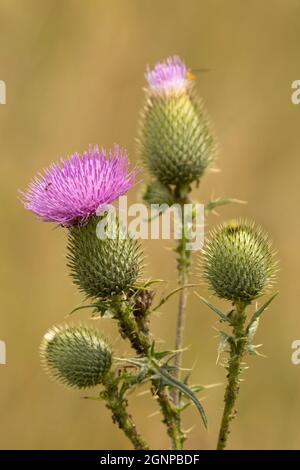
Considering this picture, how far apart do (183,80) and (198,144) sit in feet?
1.49

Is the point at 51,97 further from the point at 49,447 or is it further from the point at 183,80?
the point at 49,447

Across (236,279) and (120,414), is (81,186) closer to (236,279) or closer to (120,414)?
(236,279)

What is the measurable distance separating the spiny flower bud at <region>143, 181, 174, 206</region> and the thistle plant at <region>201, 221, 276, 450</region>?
680mm

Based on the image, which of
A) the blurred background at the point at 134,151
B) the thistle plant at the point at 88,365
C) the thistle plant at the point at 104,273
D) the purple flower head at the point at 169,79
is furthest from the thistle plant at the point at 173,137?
the blurred background at the point at 134,151

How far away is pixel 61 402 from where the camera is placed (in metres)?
5.66

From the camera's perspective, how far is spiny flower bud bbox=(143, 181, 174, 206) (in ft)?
13.0

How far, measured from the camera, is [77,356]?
3143 millimetres

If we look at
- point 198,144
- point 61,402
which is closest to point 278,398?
point 61,402

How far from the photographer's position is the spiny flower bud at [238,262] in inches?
122

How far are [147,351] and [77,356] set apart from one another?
302 mm

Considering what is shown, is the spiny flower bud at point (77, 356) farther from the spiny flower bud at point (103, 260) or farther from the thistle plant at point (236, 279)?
the thistle plant at point (236, 279)
